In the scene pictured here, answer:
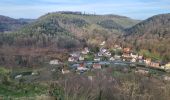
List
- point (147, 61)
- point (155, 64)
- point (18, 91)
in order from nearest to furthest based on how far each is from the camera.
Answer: point (18, 91) → point (155, 64) → point (147, 61)

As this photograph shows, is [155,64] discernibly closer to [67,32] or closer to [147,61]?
[147,61]

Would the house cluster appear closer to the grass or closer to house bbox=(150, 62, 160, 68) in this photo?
house bbox=(150, 62, 160, 68)

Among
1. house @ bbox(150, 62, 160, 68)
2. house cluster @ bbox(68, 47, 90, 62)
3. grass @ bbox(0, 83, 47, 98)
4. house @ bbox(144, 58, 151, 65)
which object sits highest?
grass @ bbox(0, 83, 47, 98)

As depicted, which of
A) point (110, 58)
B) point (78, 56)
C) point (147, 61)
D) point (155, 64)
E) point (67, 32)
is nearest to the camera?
point (155, 64)

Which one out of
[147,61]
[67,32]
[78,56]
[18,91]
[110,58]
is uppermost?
[18,91]

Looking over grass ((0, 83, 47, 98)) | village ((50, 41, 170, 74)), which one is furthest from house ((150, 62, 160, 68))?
grass ((0, 83, 47, 98))

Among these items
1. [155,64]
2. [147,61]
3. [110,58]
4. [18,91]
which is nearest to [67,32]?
[110,58]

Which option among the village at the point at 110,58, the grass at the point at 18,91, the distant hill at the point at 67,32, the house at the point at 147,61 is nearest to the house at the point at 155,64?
the village at the point at 110,58

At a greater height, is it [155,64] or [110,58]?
[155,64]

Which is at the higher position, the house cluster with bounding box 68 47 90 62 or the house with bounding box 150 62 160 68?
the house with bounding box 150 62 160 68

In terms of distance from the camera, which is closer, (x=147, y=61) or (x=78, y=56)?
(x=147, y=61)

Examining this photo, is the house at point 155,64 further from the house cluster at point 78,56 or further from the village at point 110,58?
Result: the house cluster at point 78,56
